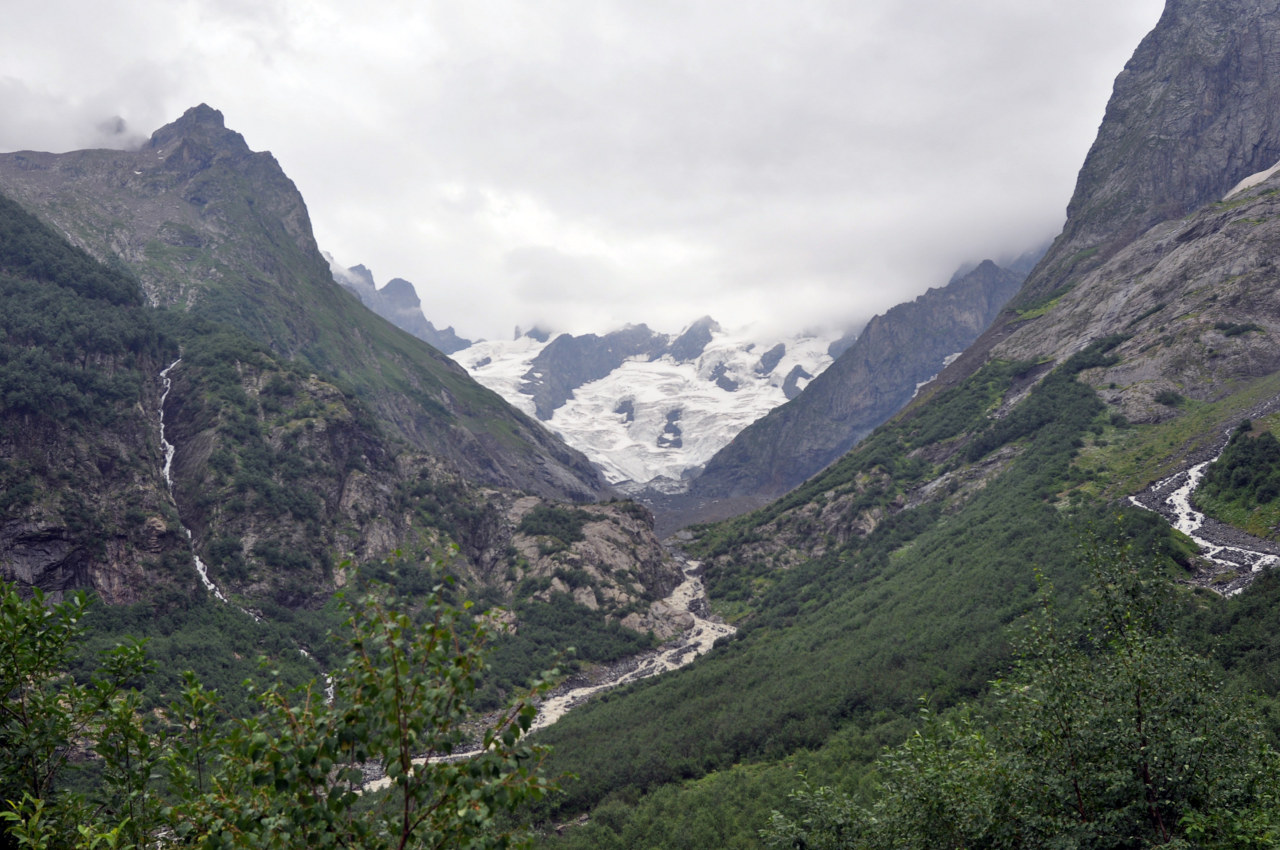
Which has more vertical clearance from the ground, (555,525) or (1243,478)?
(555,525)

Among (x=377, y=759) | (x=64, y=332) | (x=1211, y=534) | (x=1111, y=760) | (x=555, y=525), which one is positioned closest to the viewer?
(x=377, y=759)

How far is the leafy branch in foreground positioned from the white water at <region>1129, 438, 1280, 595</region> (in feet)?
173

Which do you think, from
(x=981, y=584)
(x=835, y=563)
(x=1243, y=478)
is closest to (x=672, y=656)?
(x=835, y=563)

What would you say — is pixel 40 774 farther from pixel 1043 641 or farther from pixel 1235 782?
pixel 1235 782

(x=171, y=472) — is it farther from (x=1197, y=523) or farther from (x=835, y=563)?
(x=1197, y=523)

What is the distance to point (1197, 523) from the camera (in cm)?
7288

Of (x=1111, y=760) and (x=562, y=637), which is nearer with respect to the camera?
(x=1111, y=760)

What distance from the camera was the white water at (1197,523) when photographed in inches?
2404

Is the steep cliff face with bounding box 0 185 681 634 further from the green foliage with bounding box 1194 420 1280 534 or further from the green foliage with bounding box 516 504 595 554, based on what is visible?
the green foliage with bounding box 1194 420 1280 534

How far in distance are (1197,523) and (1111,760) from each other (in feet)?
249

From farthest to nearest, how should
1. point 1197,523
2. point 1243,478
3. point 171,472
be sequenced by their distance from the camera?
point 171,472
point 1243,478
point 1197,523

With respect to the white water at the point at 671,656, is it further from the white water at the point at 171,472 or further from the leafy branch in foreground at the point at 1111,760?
the leafy branch in foreground at the point at 1111,760

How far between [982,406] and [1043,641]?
171 m

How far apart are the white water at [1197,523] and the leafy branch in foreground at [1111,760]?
52827mm
